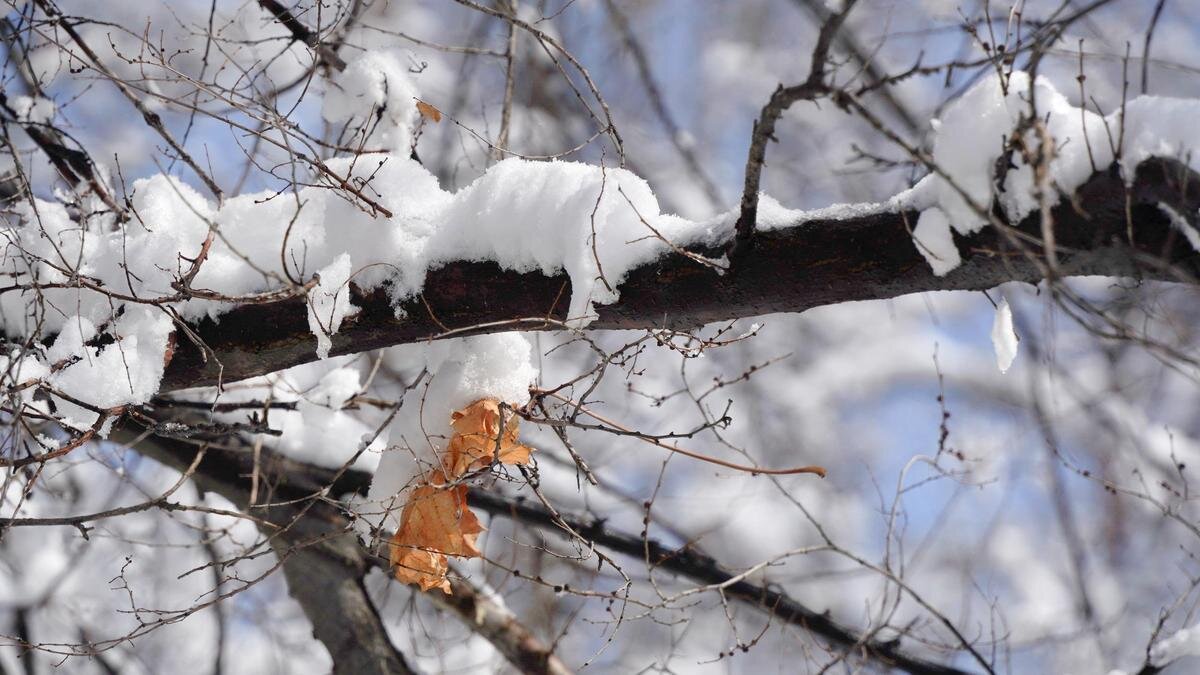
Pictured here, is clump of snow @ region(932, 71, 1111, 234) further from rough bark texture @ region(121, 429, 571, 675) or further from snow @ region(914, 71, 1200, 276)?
rough bark texture @ region(121, 429, 571, 675)

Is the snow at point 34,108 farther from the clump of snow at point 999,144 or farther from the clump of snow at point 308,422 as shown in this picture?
the clump of snow at point 999,144

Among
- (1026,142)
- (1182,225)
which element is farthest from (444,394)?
(1182,225)

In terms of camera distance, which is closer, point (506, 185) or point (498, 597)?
point (506, 185)

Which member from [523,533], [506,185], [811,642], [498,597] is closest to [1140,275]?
[506,185]

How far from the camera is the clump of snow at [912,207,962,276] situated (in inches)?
57.7

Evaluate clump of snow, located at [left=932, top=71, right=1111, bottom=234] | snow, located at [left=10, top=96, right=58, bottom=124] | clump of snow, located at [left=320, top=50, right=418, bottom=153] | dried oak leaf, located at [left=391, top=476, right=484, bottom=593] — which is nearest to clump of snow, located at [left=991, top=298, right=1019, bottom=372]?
clump of snow, located at [left=932, top=71, right=1111, bottom=234]

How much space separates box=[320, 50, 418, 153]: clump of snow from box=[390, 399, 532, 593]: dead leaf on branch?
33.8 inches

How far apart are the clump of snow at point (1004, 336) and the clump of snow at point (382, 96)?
152 centimetres

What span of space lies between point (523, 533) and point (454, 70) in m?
3.27

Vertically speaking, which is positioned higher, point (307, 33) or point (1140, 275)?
point (307, 33)

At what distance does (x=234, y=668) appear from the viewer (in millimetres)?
5535

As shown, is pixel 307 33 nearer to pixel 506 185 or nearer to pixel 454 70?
pixel 506 185

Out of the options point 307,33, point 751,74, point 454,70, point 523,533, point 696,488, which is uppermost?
point 751,74

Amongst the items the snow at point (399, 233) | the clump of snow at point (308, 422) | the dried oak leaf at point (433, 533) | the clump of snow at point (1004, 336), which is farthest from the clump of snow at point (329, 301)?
the clump of snow at point (1004, 336)
